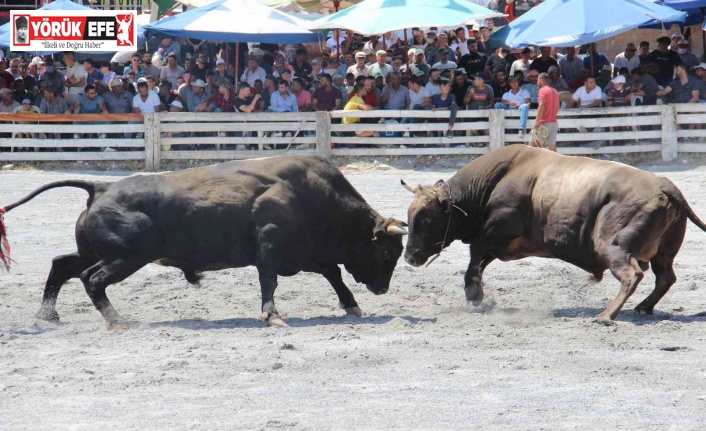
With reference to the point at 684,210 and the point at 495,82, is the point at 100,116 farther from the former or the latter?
the point at 684,210

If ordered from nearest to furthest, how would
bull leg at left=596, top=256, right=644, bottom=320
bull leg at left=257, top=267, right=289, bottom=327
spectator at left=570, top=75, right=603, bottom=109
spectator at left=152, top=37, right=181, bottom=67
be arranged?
bull leg at left=596, top=256, right=644, bottom=320 < bull leg at left=257, top=267, right=289, bottom=327 < spectator at left=570, top=75, right=603, bottom=109 < spectator at left=152, top=37, right=181, bottom=67

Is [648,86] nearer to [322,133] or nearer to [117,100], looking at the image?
[322,133]

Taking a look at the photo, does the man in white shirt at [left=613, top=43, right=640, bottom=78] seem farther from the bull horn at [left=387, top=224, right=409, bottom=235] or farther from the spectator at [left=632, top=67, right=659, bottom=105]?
the bull horn at [left=387, top=224, right=409, bottom=235]

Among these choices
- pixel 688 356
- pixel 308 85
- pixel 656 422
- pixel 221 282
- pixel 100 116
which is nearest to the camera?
pixel 656 422

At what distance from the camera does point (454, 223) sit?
9.66m

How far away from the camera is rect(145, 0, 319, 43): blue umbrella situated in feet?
60.7

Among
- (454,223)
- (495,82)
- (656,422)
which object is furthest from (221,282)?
(495,82)

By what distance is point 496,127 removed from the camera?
18281mm

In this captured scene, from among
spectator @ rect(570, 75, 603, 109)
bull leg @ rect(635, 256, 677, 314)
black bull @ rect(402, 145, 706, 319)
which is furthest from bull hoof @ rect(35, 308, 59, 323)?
spectator @ rect(570, 75, 603, 109)

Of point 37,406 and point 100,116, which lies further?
point 100,116

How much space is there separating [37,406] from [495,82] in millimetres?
13902

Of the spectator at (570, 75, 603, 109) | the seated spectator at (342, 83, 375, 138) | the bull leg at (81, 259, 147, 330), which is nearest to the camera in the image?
the bull leg at (81, 259, 147, 330)

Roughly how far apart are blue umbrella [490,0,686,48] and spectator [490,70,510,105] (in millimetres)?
652

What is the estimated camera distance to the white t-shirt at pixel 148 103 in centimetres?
1881
